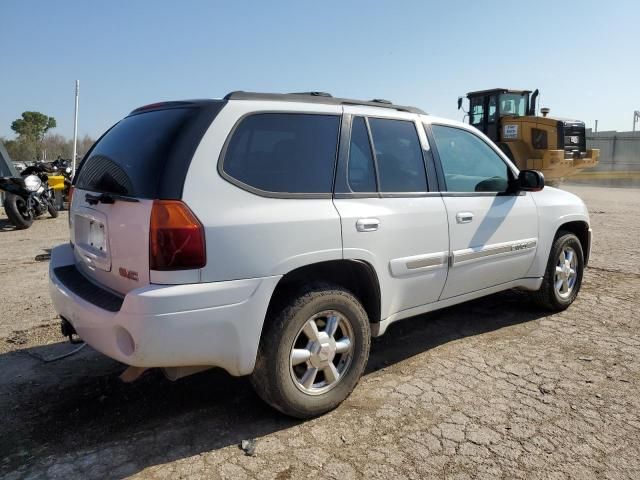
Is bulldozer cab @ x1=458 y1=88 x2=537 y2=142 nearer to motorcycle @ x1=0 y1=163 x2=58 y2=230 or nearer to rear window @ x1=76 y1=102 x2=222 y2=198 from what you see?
motorcycle @ x1=0 y1=163 x2=58 y2=230

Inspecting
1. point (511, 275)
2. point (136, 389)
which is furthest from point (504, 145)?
point (136, 389)

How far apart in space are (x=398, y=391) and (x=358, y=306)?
27.5 inches

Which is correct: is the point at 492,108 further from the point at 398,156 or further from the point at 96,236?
the point at 96,236

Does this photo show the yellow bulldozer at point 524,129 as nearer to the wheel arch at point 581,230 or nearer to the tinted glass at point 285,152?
the wheel arch at point 581,230

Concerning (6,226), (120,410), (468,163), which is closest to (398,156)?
(468,163)

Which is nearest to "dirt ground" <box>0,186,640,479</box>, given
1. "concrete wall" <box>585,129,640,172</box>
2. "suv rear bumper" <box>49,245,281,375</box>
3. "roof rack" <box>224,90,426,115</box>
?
→ "suv rear bumper" <box>49,245,281,375</box>

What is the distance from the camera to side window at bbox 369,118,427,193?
132 inches

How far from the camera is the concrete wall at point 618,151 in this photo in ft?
107

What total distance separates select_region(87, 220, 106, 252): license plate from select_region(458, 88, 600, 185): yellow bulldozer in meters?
15.6

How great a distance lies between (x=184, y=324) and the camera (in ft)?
7.79

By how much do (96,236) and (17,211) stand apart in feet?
28.4

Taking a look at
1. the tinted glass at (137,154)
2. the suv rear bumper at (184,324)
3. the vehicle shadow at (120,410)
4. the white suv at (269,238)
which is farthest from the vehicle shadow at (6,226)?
the suv rear bumper at (184,324)

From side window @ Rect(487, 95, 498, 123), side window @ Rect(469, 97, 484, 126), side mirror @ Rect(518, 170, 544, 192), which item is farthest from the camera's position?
side window @ Rect(469, 97, 484, 126)

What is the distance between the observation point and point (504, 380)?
346cm
